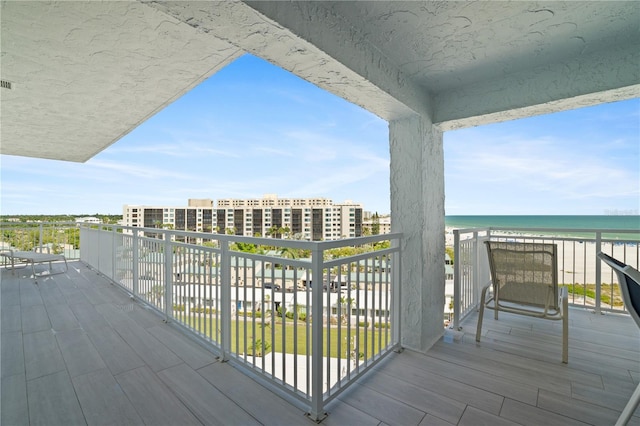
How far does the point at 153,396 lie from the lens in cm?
167

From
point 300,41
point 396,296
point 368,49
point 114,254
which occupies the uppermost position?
point 368,49

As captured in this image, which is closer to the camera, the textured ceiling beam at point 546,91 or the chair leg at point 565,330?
the textured ceiling beam at point 546,91

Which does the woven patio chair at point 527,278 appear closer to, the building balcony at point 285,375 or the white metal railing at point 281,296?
the building balcony at point 285,375

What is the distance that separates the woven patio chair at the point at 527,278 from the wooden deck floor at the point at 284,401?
0.36 meters

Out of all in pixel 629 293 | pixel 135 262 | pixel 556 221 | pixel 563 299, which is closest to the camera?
pixel 629 293

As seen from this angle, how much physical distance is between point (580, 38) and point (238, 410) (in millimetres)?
3170

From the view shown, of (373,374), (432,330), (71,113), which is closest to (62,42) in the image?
(71,113)

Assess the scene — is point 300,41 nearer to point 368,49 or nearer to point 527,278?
point 368,49

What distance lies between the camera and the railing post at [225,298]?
2123mm

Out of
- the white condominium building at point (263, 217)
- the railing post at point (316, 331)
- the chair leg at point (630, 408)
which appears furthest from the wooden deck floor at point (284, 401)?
the white condominium building at point (263, 217)

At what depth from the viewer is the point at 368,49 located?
1.83 meters

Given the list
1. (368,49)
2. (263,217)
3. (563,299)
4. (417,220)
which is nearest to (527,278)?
(563,299)

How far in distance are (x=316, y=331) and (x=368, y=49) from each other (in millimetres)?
1822

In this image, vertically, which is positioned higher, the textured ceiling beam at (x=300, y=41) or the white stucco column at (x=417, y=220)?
the textured ceiling beam at (x=300, y=41)
